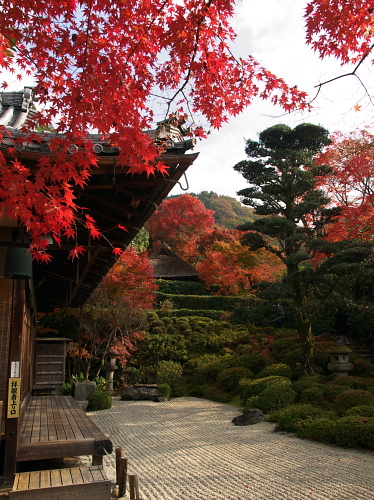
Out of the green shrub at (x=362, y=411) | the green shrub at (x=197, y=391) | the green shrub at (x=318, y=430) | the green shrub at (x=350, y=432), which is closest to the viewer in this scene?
the green shrub at (x=350, y=432)

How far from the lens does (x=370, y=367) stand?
1159cm

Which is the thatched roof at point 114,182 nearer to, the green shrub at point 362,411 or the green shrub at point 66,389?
the green shrub at point 362,411

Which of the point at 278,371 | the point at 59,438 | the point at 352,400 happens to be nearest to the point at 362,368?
the point at 278,371

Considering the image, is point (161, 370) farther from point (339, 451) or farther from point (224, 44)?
point (224, 44)

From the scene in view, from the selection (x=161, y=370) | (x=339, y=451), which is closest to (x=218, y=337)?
(x=161, y=370)

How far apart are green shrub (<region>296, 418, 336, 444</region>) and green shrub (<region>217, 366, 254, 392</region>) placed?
17.1 ft

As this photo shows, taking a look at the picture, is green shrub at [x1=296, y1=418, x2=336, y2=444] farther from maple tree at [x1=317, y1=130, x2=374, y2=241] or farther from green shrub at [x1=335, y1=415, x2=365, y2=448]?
maple tree at [x1=317, y1=130, x2=374, y2=241]

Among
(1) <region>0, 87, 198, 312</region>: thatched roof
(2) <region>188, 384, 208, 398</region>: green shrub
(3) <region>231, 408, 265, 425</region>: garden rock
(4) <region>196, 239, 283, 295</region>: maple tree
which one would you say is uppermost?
(4) <region>196, 239, 283, 295</region>: maple tree

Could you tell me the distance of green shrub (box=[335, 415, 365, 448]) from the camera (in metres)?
6.78

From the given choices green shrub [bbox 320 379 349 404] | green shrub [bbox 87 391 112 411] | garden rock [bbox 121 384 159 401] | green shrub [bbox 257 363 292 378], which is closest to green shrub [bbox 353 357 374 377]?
green shrub [bbox 257 363 292 378]

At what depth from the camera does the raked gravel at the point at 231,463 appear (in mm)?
4766

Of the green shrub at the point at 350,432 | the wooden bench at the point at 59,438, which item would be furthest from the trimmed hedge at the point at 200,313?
the wooden bench at the point at 59,438

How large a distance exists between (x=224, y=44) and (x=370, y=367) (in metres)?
10.7

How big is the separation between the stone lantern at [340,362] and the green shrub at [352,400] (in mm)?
2676
